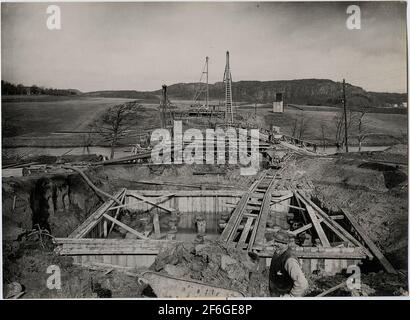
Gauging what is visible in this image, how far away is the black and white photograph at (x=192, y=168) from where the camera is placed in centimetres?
761

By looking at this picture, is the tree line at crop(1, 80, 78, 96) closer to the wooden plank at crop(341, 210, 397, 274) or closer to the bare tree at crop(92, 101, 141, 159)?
the bare tree at crop(92, 101, 141, 159)

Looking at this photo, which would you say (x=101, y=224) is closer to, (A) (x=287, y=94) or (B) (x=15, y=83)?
(B) (x=15, y=83)

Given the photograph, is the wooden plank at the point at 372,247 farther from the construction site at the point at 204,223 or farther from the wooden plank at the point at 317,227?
the wooden plank at the point at 317,227

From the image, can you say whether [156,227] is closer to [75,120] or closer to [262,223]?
[262,223]

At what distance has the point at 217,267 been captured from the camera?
7.45m

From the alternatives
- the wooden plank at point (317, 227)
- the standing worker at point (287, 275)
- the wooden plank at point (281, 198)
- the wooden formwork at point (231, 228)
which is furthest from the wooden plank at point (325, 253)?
the wooden plank at point (281, 198)

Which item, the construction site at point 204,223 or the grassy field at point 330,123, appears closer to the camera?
the construction site at point 204,223

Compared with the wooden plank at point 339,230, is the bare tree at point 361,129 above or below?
above

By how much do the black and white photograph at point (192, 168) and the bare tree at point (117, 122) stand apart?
16 centimetres

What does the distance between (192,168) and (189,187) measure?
4.58 ft

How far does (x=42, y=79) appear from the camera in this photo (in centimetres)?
934

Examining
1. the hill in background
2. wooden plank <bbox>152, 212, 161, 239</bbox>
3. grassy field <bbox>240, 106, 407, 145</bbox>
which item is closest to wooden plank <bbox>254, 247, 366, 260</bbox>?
grassy field <bbox>240, 106, 407, 145</bbox>

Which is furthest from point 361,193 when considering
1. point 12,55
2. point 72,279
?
point 12,55
